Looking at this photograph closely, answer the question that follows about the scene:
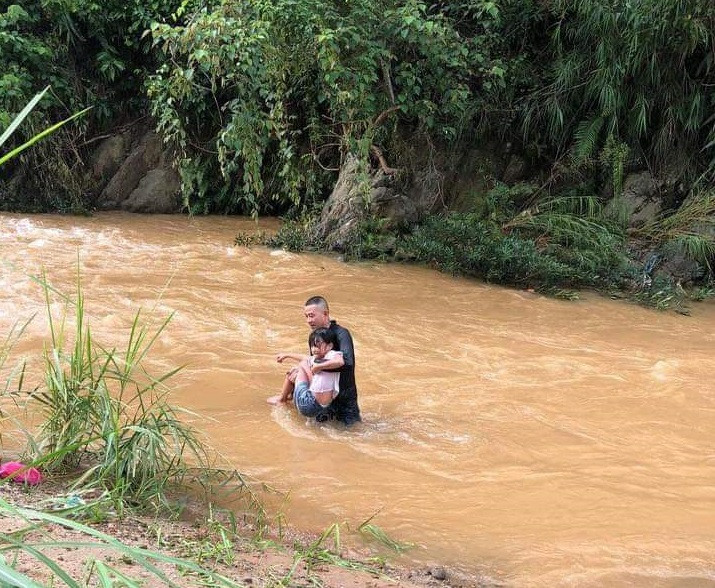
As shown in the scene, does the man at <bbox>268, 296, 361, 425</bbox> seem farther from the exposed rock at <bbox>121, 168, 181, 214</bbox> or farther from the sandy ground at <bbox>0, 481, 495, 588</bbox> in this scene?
the exposed rock at <bbox>121, 168, 181, 214</bbox>

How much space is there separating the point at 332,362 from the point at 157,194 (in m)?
9.15

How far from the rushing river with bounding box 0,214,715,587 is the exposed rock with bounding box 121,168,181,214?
3.01 metres

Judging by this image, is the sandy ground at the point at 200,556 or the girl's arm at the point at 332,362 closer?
the sandy ground at the point at 200,556

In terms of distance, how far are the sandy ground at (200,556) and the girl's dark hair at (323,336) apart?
163 centimetres

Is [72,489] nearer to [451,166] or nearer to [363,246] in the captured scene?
[363,246]

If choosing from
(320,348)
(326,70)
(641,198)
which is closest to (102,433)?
(320,348)

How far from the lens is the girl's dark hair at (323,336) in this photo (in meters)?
4.91

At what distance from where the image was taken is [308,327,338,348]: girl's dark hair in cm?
491

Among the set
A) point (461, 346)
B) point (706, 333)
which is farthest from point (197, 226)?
point (706, 333)

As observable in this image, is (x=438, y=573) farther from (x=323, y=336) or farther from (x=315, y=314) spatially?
(x=315, y=314)

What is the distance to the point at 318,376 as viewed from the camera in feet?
16.5

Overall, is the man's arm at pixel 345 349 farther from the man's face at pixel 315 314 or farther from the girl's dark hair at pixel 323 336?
the man's face at pixel 315 314

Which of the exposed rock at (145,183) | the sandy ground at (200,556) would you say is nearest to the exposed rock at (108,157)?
the exposed rock at (145,183)

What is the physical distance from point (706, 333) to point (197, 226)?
7.51 meters
